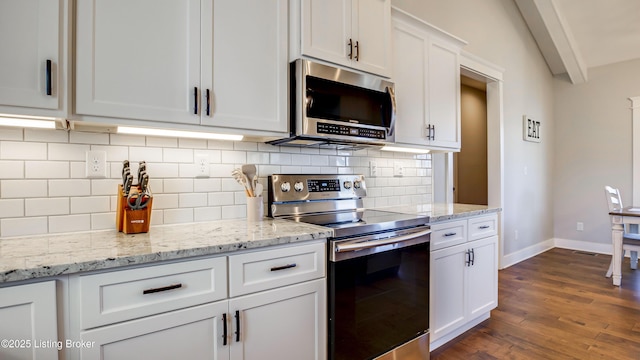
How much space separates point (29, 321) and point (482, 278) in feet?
8.07

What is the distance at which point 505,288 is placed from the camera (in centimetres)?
334

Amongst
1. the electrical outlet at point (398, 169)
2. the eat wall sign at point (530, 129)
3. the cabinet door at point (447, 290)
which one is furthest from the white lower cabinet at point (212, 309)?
the eat wall sign at point (530, 129)

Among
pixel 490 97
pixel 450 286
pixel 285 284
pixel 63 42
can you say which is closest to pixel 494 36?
pixel 490 97

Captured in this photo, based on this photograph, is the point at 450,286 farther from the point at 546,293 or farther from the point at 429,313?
the point at 546,293

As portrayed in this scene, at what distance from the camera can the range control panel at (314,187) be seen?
1909 mm

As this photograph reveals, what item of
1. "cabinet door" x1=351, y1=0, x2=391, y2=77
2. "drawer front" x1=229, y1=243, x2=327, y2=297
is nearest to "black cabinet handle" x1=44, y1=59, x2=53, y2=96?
"drawer front" x1=229, y1=243, x2=327, y2=297

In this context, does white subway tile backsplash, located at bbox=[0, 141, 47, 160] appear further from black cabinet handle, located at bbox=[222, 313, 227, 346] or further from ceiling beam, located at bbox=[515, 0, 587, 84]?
ceiling beam, located at bbox=[515, 0, 587, 84]

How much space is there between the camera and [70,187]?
1.41m

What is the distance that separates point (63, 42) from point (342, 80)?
1215 millimetres

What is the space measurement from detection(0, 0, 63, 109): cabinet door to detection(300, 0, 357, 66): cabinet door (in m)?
1.00

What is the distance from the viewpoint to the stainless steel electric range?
1.51m

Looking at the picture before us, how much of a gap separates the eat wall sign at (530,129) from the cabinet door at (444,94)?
2.36m

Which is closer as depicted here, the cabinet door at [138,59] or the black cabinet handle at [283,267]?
the cabinet door at [138,59]

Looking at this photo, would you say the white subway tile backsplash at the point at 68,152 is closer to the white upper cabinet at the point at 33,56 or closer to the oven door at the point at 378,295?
the white upper cabinet at the point at 33,56
